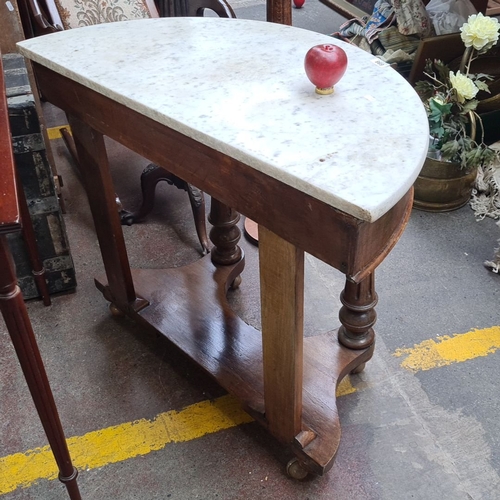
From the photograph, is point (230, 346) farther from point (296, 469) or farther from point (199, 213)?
point (199, 213)

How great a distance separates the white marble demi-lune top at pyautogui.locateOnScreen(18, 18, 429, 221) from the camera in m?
1.01

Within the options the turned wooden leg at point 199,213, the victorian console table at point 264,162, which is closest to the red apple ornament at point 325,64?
the victorian console table at point 264,162

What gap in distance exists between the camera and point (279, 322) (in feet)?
4.24

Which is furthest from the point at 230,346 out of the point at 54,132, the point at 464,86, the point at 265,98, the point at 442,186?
the point at 54,132

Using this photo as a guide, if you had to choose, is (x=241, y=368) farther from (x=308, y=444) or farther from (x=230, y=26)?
(x=230, y=26)

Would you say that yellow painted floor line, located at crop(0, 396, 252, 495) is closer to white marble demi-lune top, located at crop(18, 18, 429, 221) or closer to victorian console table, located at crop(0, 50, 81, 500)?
victorian console table, located at crop(0, 50, 81, 500)

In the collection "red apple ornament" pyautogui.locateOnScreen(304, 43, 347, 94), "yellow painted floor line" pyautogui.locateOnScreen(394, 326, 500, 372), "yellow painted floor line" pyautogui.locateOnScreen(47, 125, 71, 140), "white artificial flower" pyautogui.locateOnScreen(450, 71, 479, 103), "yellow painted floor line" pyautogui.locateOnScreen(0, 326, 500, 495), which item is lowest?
"yellow painted floor line" pyautogui.locateOnScreen(394, 326, 500, 372)

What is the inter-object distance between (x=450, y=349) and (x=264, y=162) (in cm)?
115

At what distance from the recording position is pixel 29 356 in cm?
117

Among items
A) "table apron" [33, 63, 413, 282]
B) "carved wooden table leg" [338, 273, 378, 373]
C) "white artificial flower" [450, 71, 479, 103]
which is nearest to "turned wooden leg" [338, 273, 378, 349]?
"carved wooden table leg" [338, 273, 378, 373]

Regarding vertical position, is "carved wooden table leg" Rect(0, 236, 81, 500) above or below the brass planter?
above

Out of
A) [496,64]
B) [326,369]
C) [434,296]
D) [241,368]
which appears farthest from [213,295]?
[496,64]

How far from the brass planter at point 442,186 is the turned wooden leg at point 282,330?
1.32 m

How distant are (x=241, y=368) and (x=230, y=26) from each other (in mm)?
928
